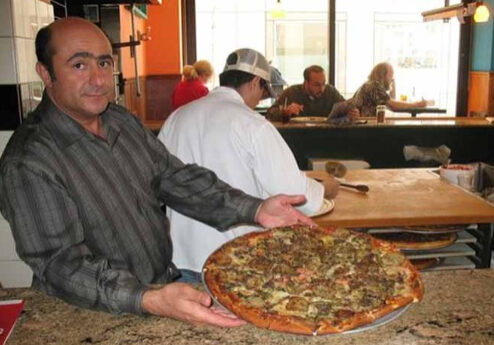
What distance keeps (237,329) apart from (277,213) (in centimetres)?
55

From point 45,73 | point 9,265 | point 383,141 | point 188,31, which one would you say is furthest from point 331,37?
point 45,73

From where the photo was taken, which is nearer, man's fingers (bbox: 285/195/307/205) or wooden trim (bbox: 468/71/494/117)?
man's fingers (bbox: 285/195/307/205)

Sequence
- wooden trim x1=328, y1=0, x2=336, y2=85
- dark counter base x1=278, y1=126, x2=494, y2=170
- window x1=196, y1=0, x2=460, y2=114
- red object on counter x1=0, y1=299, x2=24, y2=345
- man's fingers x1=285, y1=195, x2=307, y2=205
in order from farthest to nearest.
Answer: window x1=196, y1=0, x2=460, y2=114, wooden trim x1=328, y1=0, x2=336, y2=85, dark counter base x1=278, y1=126, x2=494, y2=170, man's fingers x1=285, y1=195, x2=307, y2=205, red object on counter x1=0, y1=299, x2=24, y2=345

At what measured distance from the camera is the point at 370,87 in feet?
20.7

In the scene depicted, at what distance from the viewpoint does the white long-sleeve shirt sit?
2234mm

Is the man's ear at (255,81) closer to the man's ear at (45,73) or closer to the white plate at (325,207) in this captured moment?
the white plate at (325,207)

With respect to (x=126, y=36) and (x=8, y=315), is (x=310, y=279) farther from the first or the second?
(x=126, y=36)

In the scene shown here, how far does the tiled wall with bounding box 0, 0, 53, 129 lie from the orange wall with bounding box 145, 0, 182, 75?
5.01m

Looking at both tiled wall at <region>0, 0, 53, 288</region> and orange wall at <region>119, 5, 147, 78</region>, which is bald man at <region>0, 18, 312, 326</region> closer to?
tiled wall at <region>0, 0, 53, 288</region>

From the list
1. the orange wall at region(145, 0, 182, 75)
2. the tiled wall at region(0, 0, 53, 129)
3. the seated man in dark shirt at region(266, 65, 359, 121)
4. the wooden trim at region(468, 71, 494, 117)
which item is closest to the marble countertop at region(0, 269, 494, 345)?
the tiled wall at region(0, 0, 53, 129)

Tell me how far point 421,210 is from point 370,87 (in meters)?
4.08

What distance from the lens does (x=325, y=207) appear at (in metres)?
2.45

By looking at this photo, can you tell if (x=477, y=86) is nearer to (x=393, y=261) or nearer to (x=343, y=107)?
(x=343, y=107)

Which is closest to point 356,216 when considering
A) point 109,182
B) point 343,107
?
point 109,182
